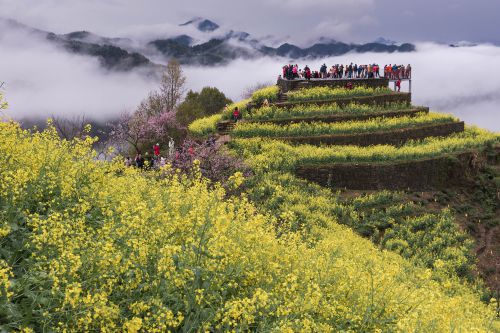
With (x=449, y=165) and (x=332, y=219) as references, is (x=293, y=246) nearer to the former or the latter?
(x=332, y=219)

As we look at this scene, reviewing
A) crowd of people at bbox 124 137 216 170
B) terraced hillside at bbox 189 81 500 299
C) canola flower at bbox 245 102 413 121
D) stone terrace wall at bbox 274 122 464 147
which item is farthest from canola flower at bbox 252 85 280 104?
crowd of people at bbox 124 137 216 170

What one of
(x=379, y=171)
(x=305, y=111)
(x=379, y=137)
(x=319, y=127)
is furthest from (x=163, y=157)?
(x=379, y=137)

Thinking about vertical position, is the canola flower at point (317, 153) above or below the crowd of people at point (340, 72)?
below

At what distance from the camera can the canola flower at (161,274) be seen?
632cm

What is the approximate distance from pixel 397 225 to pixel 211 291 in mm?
19385

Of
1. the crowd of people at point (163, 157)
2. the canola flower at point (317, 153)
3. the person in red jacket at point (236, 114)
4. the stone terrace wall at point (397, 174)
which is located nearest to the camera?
the crowd of people at point (163, 157)

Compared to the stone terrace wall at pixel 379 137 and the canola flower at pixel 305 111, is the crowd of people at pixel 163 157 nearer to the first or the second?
the canola flower at pixel 305 111

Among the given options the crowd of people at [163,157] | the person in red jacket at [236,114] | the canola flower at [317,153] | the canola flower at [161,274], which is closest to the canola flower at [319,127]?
the canola flower at [317,153]

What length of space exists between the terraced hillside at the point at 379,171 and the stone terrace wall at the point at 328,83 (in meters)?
1.30

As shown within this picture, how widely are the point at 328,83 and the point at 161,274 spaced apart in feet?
118

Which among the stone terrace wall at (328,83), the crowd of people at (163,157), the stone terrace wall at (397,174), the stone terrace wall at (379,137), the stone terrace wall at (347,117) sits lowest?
the stone terrace wall at (397,174)

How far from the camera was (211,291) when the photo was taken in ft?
23.7

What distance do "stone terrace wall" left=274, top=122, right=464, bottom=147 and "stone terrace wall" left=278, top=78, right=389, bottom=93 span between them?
756 centimetres

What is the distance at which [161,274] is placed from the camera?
274 inches
